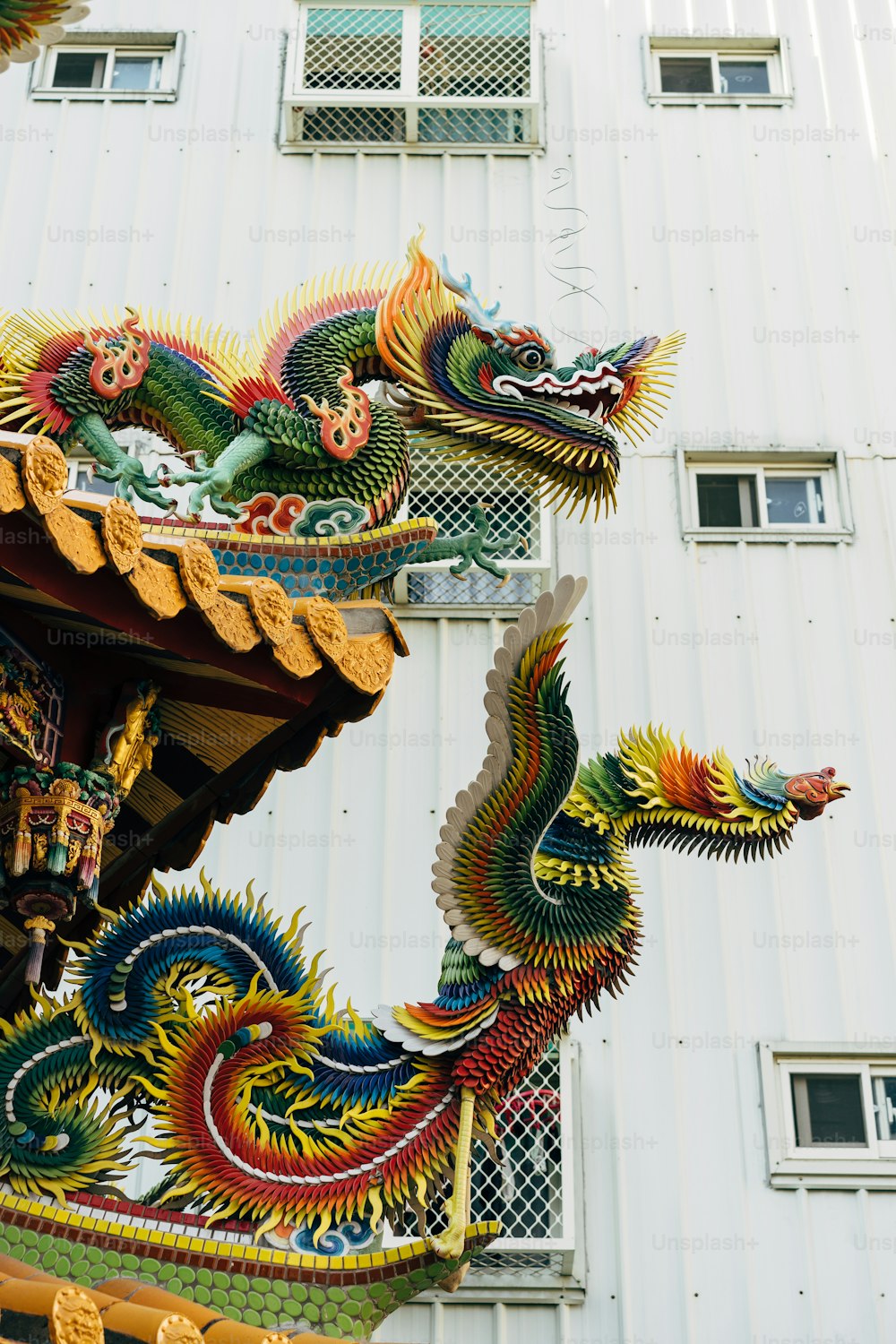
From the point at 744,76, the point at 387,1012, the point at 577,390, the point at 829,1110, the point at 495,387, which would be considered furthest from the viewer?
the point at 744,76

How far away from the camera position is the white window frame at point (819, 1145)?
348 inches

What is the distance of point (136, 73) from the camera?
43.8ft

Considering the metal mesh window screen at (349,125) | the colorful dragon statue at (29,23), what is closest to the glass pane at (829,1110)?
the colorful dragon statue at (29,23)

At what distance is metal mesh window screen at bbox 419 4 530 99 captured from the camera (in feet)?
42.5

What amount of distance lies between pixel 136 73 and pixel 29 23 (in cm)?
724

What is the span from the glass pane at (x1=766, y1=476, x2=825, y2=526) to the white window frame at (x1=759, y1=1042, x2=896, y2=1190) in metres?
3.59

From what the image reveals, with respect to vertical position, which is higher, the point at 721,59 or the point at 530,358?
the point at 721,59

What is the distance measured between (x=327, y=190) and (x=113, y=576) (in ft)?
24.7

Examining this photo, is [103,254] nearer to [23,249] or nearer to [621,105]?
[23,249]

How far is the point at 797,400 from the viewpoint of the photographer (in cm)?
1160

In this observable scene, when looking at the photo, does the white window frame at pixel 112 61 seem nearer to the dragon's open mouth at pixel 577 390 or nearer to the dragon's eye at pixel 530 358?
the dragon's eye at pixel 530 358

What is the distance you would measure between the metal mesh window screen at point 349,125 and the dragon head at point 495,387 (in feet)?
17.4

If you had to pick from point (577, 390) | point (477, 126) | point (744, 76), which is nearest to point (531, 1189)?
point (577, 390)

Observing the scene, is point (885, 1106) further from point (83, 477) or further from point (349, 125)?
point (349, 125)
